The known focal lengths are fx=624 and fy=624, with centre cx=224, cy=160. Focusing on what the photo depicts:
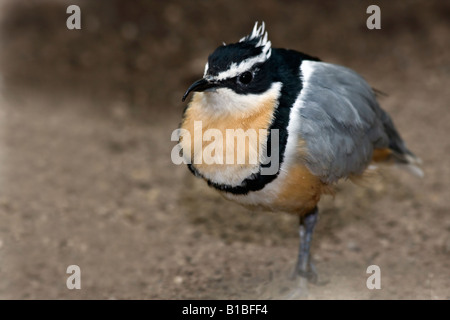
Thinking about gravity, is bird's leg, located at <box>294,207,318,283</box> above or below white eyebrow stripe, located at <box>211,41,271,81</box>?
below

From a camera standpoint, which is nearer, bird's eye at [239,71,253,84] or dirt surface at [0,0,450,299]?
Result: bird's eye at [239,71,253,84]

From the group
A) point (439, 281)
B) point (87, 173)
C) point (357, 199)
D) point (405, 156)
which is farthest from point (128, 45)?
point (439, 281)

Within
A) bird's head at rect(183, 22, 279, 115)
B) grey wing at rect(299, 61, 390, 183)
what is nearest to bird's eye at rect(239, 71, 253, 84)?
bird's head at rect(183, 22, 279, 115)

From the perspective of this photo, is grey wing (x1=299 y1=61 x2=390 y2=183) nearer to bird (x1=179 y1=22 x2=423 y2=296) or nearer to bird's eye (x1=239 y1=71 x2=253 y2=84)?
bird (x1=179 y1=22 x2=423 y2=296)

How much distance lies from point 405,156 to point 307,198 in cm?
121

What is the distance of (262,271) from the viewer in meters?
4.35

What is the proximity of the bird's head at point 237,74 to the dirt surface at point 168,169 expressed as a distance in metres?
1.44

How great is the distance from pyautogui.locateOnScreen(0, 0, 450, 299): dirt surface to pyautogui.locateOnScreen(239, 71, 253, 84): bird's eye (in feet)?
4.98

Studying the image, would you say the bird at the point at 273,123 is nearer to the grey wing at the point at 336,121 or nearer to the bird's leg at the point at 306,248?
the grey wing at the point at 336,121

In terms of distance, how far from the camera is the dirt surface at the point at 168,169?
4.32 m

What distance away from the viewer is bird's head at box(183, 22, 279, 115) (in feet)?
10.5

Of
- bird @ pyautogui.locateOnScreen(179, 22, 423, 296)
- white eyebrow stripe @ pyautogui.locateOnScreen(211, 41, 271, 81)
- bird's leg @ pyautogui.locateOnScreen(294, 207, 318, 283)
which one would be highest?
white eyebrow stripe @ pyautogui.locateOnScreen(211, 41, 271, 81)

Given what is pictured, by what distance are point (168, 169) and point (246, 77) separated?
8.14 ft

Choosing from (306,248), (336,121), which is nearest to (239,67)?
(336,121)
